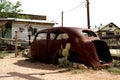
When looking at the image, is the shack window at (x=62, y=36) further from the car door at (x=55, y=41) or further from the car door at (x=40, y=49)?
the car door at (x=40, y=49)

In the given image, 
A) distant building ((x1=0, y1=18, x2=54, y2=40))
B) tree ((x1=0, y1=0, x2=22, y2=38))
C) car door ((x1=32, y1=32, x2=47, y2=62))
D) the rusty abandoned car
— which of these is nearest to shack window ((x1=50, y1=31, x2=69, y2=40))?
the rusty abandoned car

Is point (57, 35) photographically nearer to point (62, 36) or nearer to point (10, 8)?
point (62, 36)

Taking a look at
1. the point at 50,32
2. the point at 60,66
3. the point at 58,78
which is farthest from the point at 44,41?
the point at 58,78

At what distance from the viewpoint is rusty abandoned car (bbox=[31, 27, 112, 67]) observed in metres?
10.8

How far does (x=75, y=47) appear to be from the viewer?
36.4 ft

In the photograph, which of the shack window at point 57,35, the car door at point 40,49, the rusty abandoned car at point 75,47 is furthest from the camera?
the car door at point 40,49

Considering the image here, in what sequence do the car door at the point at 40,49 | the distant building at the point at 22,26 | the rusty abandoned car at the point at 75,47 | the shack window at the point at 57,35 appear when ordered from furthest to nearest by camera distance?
the distant building at the point at 22,26 < the car door at the point at 40,49 < the shack window at the point at 57,35 < the rusty abandoned car at the point at 75,47

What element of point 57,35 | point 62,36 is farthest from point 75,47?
point 57,35

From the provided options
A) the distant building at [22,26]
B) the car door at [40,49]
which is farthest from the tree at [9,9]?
the car door at [40,49]

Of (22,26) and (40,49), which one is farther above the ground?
(22,26)

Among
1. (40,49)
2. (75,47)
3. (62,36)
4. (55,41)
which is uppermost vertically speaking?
(62,36)

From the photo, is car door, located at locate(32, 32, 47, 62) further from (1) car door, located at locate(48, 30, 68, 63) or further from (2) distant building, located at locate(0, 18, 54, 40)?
(2) distant building, located at locate(0, 18, 54, 40)

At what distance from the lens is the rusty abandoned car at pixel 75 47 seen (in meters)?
10.8

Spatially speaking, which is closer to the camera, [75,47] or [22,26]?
[75,47]
